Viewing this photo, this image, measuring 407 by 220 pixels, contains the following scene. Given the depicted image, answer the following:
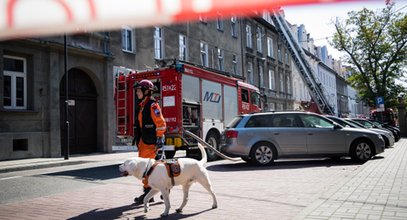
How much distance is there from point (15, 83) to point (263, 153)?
9.81m

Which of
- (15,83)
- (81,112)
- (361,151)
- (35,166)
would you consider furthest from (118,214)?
(81,112)

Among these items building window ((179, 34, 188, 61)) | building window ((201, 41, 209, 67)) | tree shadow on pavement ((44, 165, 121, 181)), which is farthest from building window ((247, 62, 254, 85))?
tree shadow on pavement ((44, 165, 121, 181))

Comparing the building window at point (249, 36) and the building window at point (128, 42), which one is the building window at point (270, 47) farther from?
the building window at point (128, 42)

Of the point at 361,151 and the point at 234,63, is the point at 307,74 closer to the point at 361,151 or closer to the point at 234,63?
the point at 234,63

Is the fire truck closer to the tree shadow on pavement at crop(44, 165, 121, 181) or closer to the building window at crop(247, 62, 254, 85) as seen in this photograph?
the tree shadow on pavement at crop(44, 165, 121, 181)

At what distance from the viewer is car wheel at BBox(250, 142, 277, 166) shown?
11.3m

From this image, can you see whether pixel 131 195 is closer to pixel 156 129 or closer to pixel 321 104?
pixel 156 129

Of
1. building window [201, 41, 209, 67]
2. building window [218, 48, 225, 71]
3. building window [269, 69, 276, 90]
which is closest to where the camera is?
building window [201, 41, 209, 67]

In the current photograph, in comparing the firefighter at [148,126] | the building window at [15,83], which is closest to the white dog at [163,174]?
the firefighter at [148,126]

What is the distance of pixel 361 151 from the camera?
11711 mm

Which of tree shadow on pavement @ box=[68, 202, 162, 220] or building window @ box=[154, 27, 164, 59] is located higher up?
building window @ box=[154, 27, 164, 59]

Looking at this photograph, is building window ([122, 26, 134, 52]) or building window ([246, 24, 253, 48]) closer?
building window ([122, 26, 134, 52])

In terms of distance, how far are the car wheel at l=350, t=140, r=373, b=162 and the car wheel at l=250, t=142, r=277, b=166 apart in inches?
95.1

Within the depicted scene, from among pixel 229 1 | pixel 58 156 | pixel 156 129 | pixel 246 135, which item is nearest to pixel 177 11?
pixel 229 1
